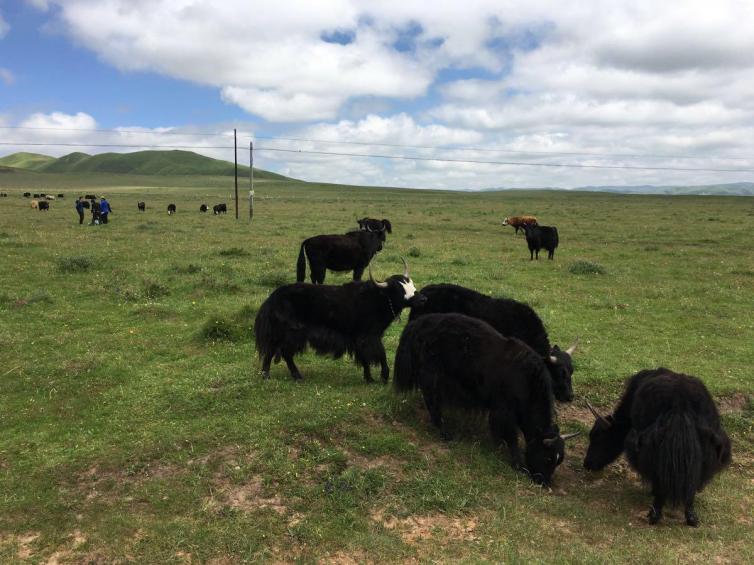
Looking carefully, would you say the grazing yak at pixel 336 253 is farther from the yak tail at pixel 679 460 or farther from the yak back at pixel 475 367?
the yak tail at pixel 679 460

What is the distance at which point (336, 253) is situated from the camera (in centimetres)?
1373

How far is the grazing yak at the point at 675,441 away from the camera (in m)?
4.89

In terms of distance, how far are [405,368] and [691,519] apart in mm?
3228

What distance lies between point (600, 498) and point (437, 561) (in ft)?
7.20

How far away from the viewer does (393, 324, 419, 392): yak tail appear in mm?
6625

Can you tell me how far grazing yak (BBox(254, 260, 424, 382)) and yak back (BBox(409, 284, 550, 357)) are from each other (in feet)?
1.82

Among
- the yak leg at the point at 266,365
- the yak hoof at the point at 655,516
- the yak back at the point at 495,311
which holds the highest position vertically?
the yak back at the point at 495,311

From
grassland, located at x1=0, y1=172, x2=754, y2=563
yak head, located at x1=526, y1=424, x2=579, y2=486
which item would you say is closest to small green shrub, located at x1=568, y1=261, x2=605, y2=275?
grassland, located at x1=0, y1=172, x2=754, y2=563

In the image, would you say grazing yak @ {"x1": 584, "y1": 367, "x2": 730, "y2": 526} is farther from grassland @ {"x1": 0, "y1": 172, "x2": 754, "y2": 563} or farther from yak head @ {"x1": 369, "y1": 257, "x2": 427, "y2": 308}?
yak head @ {"x1": 369, "y1": 257, "x2": 427, "y2": 308}

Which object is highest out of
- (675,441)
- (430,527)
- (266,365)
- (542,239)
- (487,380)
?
(542,239)

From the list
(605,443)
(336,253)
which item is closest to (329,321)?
(605,443)

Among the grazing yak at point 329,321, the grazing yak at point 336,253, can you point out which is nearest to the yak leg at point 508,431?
the grazing yak at point 329,321

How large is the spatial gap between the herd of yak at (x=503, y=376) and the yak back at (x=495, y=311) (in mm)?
15

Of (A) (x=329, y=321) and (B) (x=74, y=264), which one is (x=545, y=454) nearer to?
(A) (x=329, y=321)
